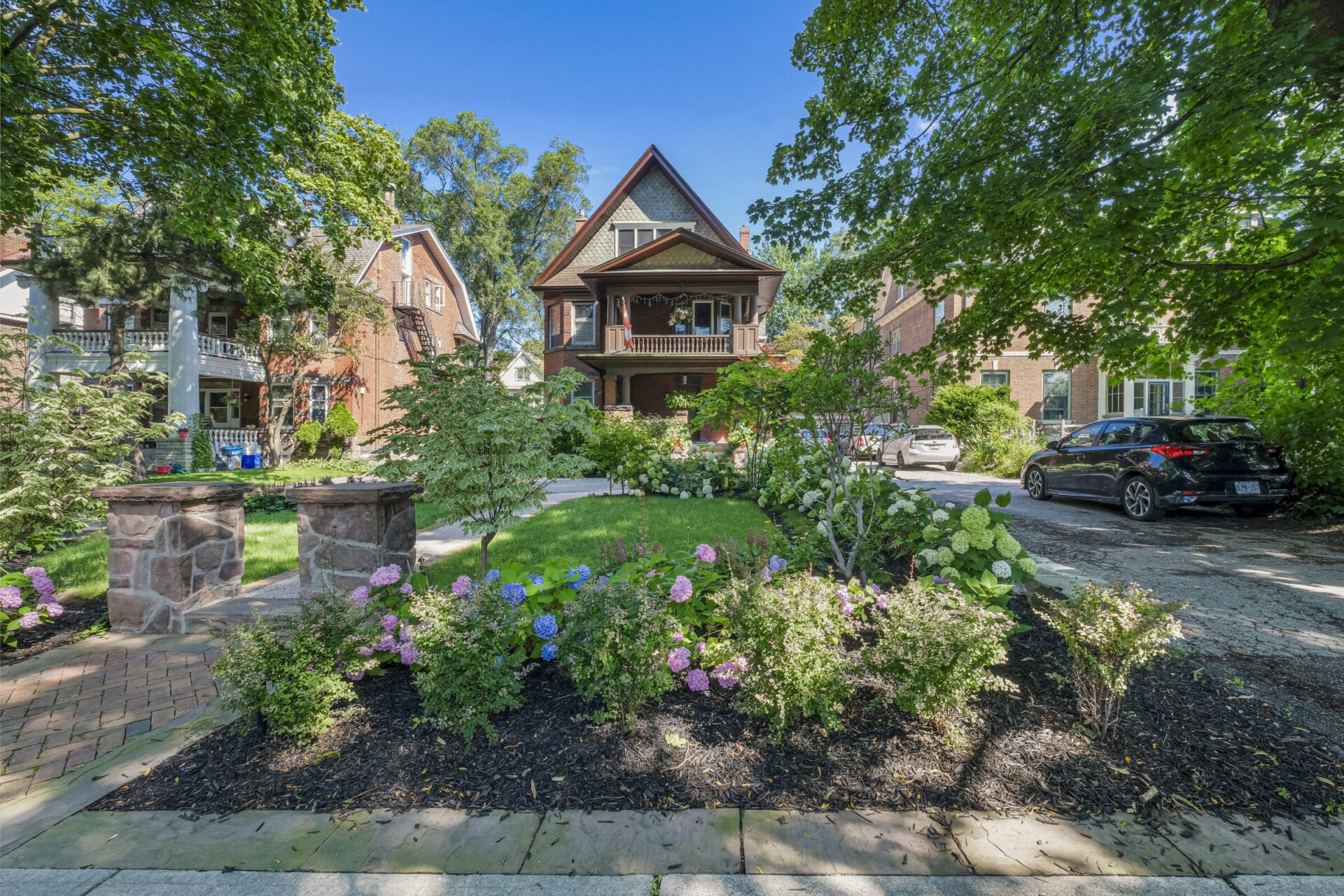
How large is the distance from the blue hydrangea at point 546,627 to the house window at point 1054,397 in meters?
22.5

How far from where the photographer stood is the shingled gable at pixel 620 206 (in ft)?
66.8

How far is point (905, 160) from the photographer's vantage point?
538 centimetres

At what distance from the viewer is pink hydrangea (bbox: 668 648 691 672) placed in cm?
234

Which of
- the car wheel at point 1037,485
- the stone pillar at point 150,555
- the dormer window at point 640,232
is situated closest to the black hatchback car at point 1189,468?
the car wheel at point 1037,485

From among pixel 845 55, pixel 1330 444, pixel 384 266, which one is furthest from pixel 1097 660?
pixel 384 266

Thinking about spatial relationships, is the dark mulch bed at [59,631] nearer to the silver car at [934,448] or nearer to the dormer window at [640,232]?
the silver car at [934,448]

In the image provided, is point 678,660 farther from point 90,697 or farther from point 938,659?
point 90,697

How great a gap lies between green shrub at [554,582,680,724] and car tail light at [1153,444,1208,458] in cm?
829

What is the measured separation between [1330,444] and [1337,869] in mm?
8521

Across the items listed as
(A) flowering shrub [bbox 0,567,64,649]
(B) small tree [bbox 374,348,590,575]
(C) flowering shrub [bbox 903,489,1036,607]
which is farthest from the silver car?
(A) flowering shrub [bbox 0,567,64,649]

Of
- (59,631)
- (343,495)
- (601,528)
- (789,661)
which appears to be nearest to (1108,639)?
(789,661)

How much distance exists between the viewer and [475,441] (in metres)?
3.56

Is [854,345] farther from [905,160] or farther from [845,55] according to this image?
[845,55]

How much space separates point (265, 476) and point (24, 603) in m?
10.6
